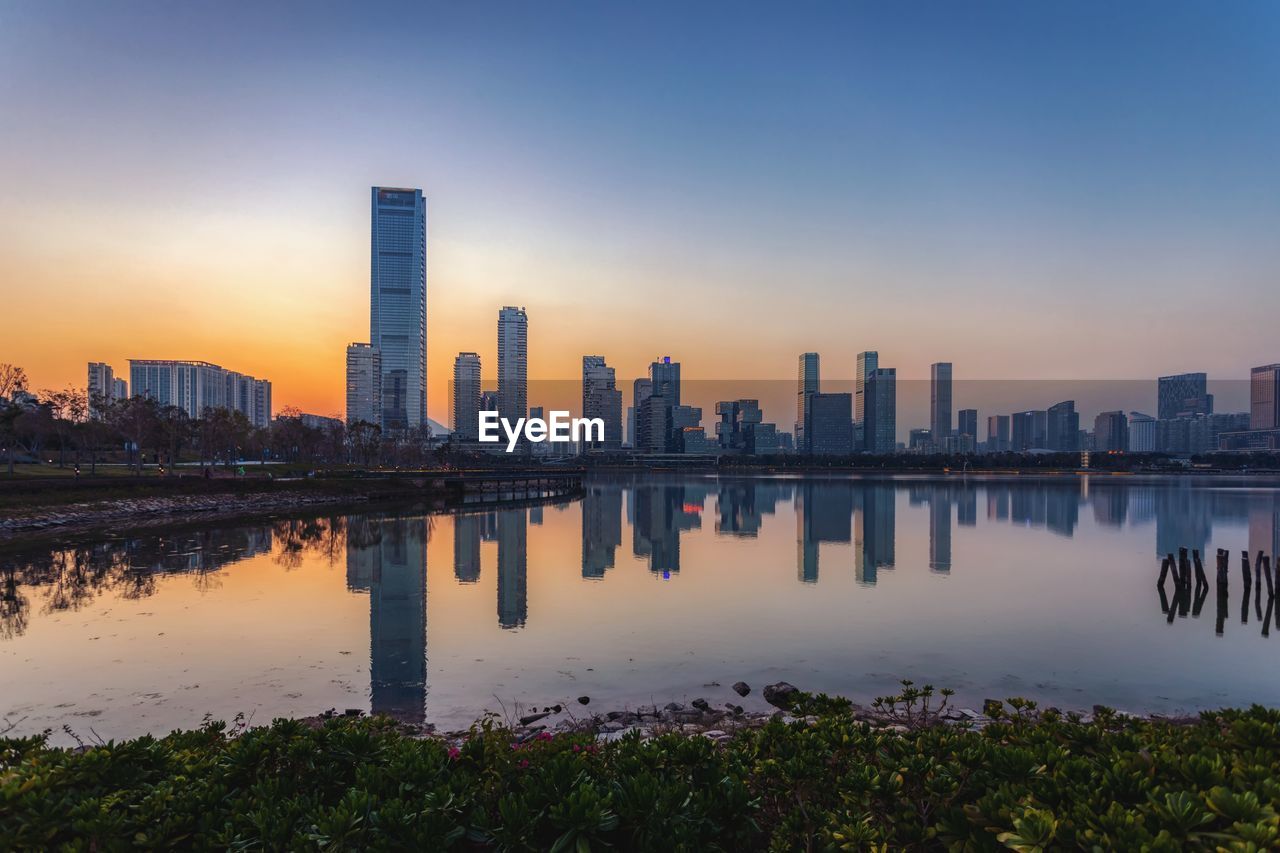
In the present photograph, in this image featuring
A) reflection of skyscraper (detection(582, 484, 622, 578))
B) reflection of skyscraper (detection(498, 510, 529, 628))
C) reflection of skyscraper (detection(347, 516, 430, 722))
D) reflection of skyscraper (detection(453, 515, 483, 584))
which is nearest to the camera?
reflection of skyscraper (detection(347, 516, 430, 722))

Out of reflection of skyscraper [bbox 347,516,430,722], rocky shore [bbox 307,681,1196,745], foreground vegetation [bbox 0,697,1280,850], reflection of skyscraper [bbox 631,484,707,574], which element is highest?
foreground vegetation [bbox 0,697,1280,850]

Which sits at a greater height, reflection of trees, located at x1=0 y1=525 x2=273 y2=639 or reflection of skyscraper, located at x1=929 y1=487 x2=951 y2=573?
reflection of trees, located at x1=0 y1=525 x2=273 y2=639

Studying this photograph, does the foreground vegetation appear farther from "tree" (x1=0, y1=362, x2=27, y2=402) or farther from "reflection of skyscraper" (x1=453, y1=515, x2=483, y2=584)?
"tree" (x1=0, y1=362, x2=27, y2=402)

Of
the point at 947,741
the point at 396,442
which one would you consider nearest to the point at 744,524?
the point at 947,741

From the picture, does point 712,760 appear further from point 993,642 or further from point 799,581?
point 799,581

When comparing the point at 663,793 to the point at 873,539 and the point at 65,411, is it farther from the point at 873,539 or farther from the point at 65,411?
the point at 65,411

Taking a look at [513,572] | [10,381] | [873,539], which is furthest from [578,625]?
[10,381]

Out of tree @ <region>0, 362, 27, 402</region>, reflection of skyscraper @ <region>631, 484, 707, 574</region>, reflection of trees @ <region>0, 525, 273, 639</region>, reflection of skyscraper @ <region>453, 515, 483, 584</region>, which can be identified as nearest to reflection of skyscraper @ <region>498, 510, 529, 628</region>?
reflection of skyscraper @ <region>453, 515, 483, 584</region>
